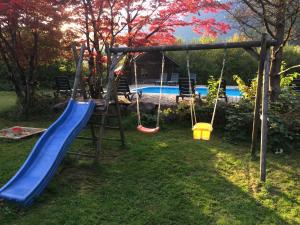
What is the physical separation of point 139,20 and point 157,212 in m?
6.11

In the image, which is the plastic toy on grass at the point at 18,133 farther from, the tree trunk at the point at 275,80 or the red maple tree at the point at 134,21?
the tree trunk at the point at 275,80

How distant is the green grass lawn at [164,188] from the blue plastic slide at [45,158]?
0.56ft

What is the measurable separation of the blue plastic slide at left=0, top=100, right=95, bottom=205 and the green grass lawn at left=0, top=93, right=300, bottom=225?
17cm

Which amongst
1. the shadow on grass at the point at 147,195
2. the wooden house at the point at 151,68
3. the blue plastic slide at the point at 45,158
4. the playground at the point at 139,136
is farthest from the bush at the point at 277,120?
the wooden house at the point at 151,68

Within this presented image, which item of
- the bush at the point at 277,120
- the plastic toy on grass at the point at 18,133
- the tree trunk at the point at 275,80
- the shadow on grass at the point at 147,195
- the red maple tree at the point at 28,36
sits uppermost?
the red maple tree at the point at 28,36

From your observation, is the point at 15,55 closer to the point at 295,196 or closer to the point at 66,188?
the point at 66,188

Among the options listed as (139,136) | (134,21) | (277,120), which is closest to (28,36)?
(134,21)

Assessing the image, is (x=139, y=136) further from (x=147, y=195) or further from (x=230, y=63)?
(x=230, y=63)

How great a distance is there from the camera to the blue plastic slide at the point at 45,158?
4.23 meters

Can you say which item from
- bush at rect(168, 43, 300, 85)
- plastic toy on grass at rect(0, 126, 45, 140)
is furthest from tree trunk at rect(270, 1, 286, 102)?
bush at rect(168, 43, 300, 85)

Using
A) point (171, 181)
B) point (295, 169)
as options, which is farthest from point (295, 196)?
point (171, 181)

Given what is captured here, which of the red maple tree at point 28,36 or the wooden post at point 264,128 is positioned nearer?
the wooden post at point 264,128

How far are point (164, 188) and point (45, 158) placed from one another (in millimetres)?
Result: 1813

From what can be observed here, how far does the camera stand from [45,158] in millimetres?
4828
